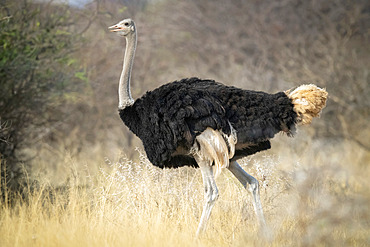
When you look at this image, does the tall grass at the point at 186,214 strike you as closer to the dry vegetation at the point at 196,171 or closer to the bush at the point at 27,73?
the dry vegetation at the point at 196,171

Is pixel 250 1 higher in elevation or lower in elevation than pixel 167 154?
higher

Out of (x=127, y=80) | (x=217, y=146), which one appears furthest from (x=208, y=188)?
(x=127, y=80)

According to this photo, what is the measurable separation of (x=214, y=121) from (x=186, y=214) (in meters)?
0.99

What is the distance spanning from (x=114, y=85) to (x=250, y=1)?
365 centimetres

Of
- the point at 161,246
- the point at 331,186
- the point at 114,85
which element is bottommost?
the point at 161,246

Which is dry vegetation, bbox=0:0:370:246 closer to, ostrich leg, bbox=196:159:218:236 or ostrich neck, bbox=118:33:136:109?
ostrich leg, bbox=196:159:218:236

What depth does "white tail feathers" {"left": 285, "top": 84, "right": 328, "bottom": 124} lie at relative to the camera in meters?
5.03

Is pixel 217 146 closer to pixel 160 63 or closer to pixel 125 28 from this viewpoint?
pixel 125 28

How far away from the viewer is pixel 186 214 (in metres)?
5.59

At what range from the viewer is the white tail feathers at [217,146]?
5.10 m

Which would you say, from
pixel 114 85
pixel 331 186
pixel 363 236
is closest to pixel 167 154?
pixel 331 186

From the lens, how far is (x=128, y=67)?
19.3 ft

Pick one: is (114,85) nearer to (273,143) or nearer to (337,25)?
(273,143)

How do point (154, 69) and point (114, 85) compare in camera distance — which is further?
point (154, 69)
